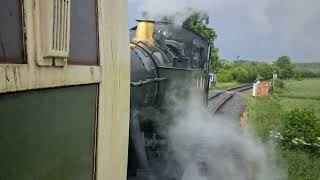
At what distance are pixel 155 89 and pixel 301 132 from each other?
641 centimetres

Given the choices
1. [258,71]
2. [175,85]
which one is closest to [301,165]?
[175,85]

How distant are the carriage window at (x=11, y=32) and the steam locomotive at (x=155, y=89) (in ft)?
9.76

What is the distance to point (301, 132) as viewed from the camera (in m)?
12.3

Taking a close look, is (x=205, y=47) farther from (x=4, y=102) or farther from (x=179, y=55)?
(x=4, y=102)

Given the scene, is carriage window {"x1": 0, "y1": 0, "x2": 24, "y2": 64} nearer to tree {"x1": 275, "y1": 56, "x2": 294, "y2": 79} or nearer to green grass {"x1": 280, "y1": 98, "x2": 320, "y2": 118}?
green grass {"x1": 280, "y1": 98, "x2": 320, "y2": 118}

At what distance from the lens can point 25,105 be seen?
1772 mm

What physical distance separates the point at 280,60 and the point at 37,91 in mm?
48397

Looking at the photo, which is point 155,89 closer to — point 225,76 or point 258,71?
point 225,76

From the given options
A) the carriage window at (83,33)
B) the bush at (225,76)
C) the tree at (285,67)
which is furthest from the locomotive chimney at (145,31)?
the bush at (225,76)

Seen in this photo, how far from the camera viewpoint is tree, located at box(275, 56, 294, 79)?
44.4 meters

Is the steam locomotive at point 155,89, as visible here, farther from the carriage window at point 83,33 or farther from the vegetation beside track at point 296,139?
the vegetation beside track at point 296,139

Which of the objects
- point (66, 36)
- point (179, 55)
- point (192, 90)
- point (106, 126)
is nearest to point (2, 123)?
point (66, 36)

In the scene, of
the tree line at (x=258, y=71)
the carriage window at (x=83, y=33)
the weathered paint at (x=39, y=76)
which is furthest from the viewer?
the tree line at (x=258, y=71)

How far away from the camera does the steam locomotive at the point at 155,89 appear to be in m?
5.21
